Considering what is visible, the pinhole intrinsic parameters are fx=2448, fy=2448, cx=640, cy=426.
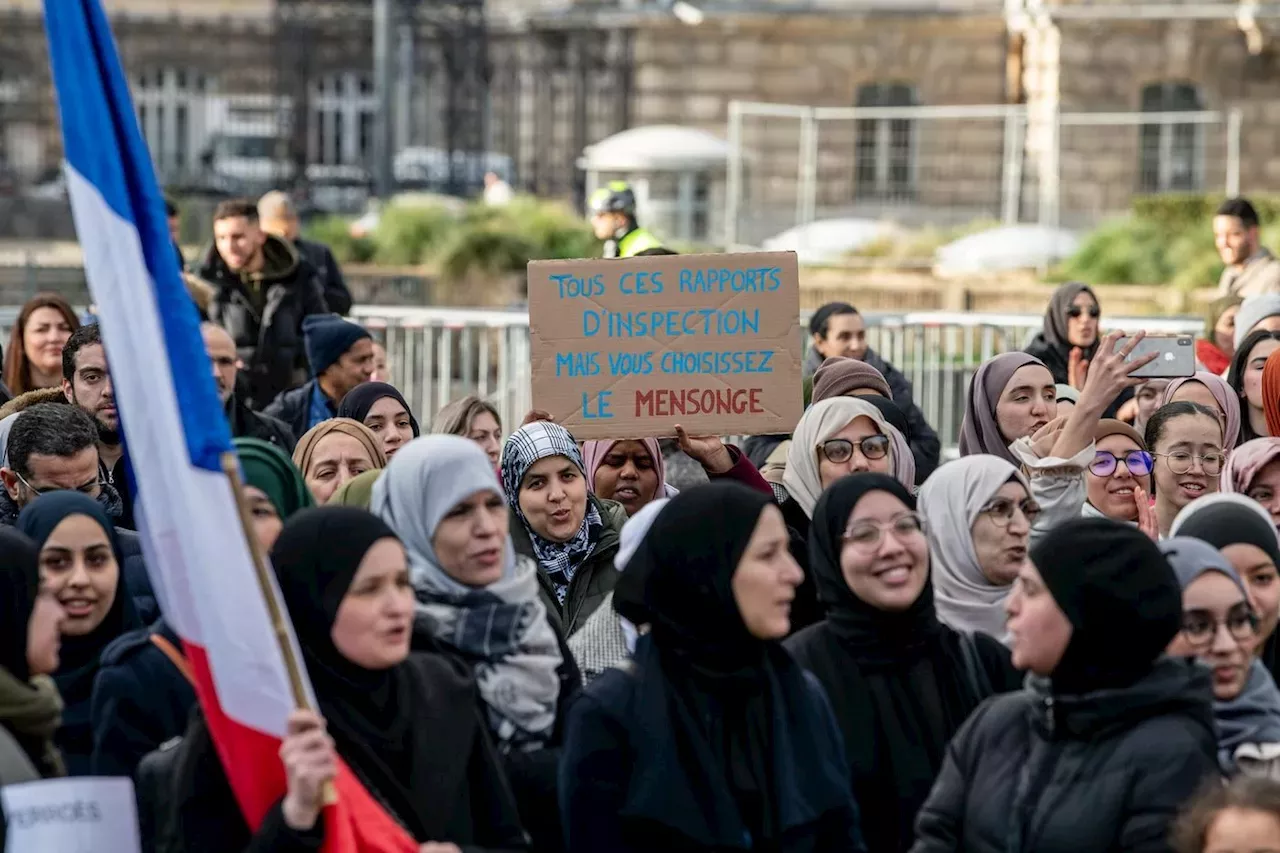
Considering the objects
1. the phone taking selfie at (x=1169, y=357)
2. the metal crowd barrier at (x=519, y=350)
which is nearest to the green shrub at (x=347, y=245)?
the metal crowd barrier at (x=519, y=350)

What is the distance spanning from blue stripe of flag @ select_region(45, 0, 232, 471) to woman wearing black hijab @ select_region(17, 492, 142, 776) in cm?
110

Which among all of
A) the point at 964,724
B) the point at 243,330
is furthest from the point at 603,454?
the point at 243,330

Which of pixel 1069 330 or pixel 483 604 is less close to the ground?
pixel 1069 330

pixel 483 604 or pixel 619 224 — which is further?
pixel 619 224

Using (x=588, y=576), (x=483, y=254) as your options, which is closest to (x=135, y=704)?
(x=588, y=576)

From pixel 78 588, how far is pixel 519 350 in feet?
25.7

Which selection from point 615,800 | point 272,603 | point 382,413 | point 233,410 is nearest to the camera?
point 272,603

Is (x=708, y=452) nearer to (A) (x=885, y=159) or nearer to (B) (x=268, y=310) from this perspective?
(B) (x=268, y=310)

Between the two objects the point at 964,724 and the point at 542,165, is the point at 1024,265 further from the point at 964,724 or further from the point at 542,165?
the point at 964,724

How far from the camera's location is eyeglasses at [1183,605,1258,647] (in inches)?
190

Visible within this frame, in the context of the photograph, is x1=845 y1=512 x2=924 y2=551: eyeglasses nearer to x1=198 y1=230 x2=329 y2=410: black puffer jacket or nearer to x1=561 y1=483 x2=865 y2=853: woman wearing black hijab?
x1=561 y1=483 x2=865 y2=853: woman wearing black hijab

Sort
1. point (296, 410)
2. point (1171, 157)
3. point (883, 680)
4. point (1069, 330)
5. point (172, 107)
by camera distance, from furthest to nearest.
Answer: point (172, 107) → point (1171, 157) → point (1069, 330) → point (296, 410) → point (883, 680)

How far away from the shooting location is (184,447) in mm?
4336

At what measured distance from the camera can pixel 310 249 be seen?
12312 millimetres
